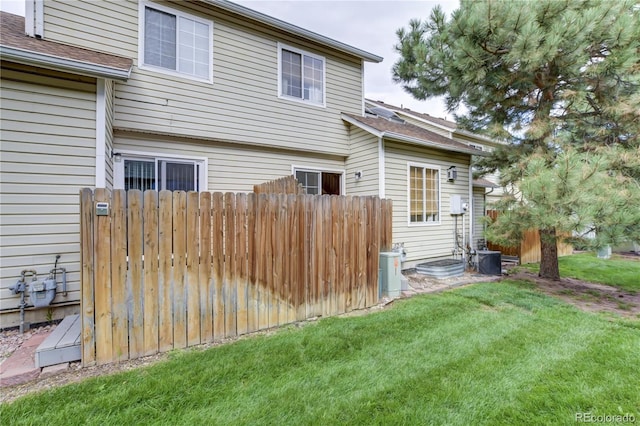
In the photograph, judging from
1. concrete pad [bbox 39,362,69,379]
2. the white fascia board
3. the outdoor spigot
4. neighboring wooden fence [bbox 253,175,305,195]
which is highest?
the white fascia board

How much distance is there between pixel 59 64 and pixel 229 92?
10.4 ft

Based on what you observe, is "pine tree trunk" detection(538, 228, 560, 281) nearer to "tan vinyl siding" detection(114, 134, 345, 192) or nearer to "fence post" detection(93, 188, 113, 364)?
"tan vinyl siding" detection(114, 134, 345, 192)

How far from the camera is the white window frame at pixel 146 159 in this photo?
5484mm

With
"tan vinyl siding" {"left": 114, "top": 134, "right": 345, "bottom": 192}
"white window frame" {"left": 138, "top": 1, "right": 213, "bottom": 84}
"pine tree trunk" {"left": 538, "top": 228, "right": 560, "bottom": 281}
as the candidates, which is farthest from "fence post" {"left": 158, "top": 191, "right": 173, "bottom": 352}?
"pine tree trunk" {"left": 538, "top": 228, "right": 560, "bottom": 281}

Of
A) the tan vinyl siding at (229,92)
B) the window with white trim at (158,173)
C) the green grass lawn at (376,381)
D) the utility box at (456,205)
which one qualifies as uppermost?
the tan vinyl siding at (229,92)

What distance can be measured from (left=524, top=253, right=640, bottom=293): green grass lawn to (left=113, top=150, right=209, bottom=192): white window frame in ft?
32.3

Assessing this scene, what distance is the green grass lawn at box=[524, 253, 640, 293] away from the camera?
25.7 ft

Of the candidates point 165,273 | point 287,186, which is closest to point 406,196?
point 287,186

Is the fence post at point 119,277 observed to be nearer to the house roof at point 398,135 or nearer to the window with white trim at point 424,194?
the house roof at point 398,135

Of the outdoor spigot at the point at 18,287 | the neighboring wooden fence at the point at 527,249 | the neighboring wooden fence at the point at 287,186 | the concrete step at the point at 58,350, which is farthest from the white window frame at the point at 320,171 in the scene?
the neighboring wooden fence at the point at 527,249

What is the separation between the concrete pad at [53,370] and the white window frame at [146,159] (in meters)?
3.48

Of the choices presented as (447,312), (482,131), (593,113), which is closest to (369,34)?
(482,131)

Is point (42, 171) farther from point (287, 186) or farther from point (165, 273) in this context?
point (287, 186)

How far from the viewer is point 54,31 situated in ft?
16.1
